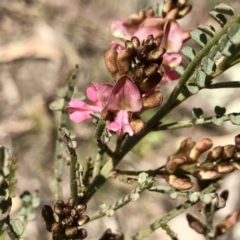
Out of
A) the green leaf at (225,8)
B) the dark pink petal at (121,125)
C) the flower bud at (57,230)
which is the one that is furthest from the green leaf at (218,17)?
the flower bud at (57,230)

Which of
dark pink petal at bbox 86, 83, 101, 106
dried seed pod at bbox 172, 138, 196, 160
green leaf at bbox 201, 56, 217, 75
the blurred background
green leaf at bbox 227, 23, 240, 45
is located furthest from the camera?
the blurred background

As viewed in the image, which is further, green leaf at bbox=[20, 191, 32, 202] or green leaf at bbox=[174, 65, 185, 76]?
green leaf at bbox=[20, 191, 32, 202]

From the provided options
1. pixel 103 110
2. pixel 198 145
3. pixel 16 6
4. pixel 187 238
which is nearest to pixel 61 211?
pixel 103 110

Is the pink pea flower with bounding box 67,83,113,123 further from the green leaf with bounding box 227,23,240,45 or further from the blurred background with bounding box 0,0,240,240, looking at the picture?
the blurred background with bounding box 0,0,240,240

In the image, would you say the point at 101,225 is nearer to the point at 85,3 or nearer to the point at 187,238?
the point at 187,238

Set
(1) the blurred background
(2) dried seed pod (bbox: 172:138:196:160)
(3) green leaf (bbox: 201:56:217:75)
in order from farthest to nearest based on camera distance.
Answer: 1. (1) the blurred background
2. (2) dried seed pod (bbox: 172:138:196:160)
3. (3) green leaf (bbox: 201:56:217:75)

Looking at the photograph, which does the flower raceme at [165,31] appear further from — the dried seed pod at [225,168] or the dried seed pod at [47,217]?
the dried seed pod at [47,217]

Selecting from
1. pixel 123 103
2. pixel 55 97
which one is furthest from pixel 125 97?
pixel 55 97

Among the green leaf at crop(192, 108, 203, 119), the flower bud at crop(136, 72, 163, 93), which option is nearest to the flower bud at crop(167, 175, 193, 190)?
the green leaf at crop(192, 108, 203, 119)

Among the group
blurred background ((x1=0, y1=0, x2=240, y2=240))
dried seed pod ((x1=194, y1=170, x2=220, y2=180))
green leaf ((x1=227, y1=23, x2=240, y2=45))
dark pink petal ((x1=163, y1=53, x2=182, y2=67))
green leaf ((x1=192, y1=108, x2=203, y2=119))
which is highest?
green leaf ((x1=227, y1=23, x2=240, y2=45))
